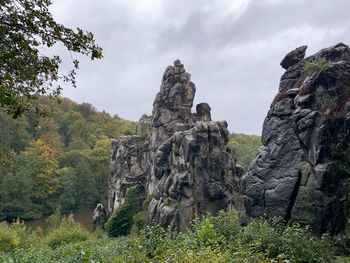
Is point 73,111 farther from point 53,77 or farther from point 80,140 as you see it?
point 53,77

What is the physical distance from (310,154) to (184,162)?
927 inches

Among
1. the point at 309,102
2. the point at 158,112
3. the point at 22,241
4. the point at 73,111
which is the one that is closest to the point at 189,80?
the point at 158,112

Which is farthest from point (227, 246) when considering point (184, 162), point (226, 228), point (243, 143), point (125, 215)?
point (243, 143)

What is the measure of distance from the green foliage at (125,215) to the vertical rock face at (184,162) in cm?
204

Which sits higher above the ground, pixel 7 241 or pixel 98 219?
pixel 98 219

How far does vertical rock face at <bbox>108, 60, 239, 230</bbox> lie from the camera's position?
128ft

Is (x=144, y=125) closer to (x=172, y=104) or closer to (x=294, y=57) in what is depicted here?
(x=172, y=104)

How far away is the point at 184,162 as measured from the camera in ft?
132

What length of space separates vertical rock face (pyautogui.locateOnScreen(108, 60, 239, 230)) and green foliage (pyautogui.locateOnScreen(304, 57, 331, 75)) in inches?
821

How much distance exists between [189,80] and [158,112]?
244 inches

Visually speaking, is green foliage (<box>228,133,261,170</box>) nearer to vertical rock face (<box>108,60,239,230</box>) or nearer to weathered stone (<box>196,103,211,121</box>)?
weathered stone (<box>196,103,211,121</box>)

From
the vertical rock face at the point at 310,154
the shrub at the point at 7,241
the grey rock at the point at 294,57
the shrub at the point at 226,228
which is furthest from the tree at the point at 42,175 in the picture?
the shrub at the point at 226,228

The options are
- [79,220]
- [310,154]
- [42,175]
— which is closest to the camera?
[310,154]

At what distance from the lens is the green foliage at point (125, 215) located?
48156mm
